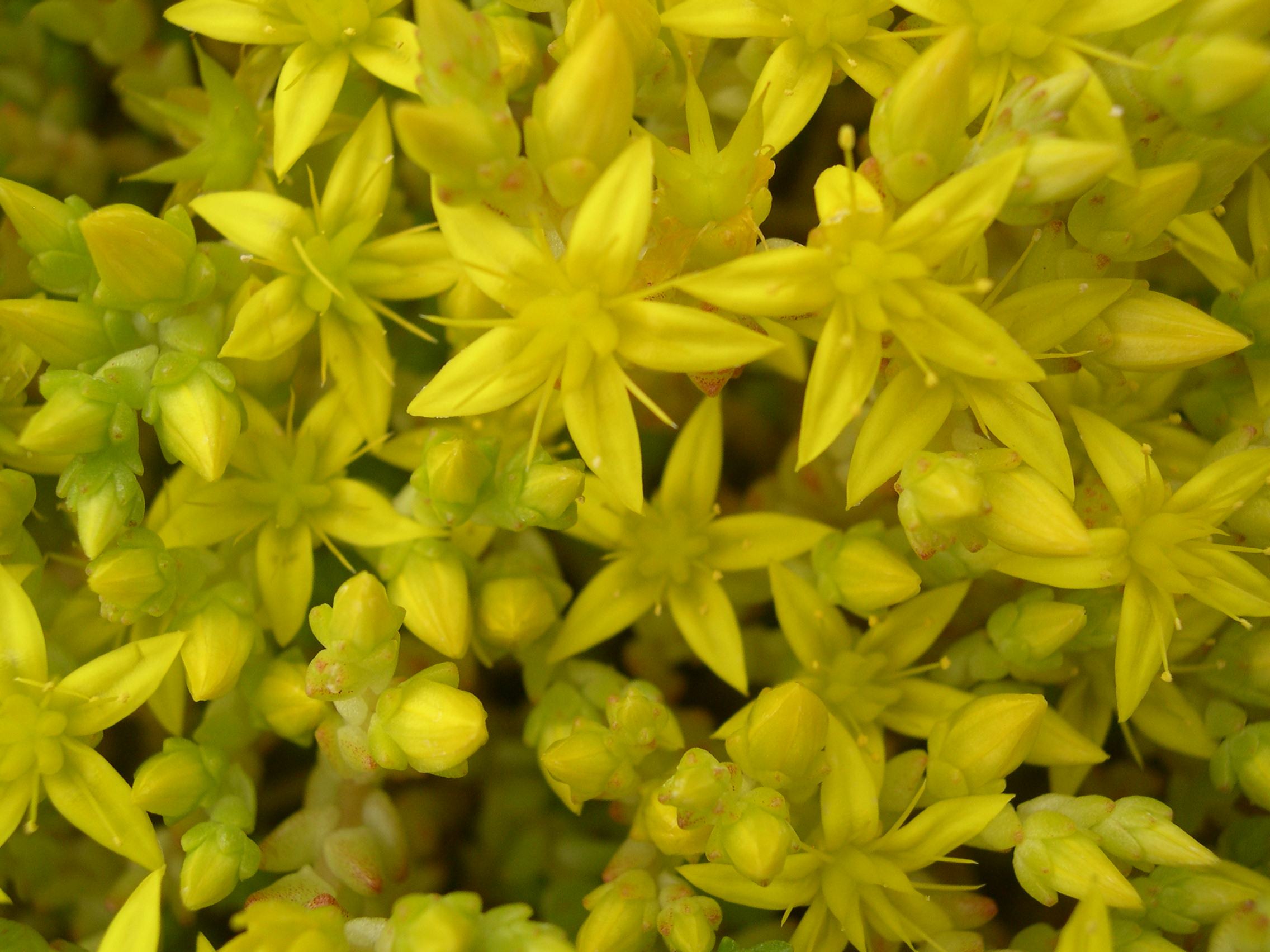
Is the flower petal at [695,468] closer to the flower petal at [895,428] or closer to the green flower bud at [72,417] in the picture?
the flower petal at [895,428]

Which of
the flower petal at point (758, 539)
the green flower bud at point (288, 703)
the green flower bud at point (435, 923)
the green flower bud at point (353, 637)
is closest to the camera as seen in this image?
the green flower bud at point (435, 923)

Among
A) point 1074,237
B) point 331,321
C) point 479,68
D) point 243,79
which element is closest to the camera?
point 479,68

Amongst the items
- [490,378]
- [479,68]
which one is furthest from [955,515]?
[479,68]

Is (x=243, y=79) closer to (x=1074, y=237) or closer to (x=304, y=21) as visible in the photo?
(x=304, y=21)

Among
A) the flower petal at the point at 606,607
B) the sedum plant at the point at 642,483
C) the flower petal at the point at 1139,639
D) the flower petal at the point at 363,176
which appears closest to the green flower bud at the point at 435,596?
the sedum plant at the point at 642,483

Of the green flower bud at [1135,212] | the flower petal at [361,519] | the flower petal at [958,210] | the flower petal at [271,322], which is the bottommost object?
the flower petal at [361,519]

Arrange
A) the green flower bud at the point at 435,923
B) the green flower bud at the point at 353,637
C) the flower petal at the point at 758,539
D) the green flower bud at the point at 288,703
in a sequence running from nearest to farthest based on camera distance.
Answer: the green flower bud at the point at 435,923 → the green flower bud at the point at 353,637 → the green flower bud at the point at 288,703 → the flower petal at the point at 758,539

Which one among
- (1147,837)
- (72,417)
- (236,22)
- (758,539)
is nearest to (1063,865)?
(1147,837)
